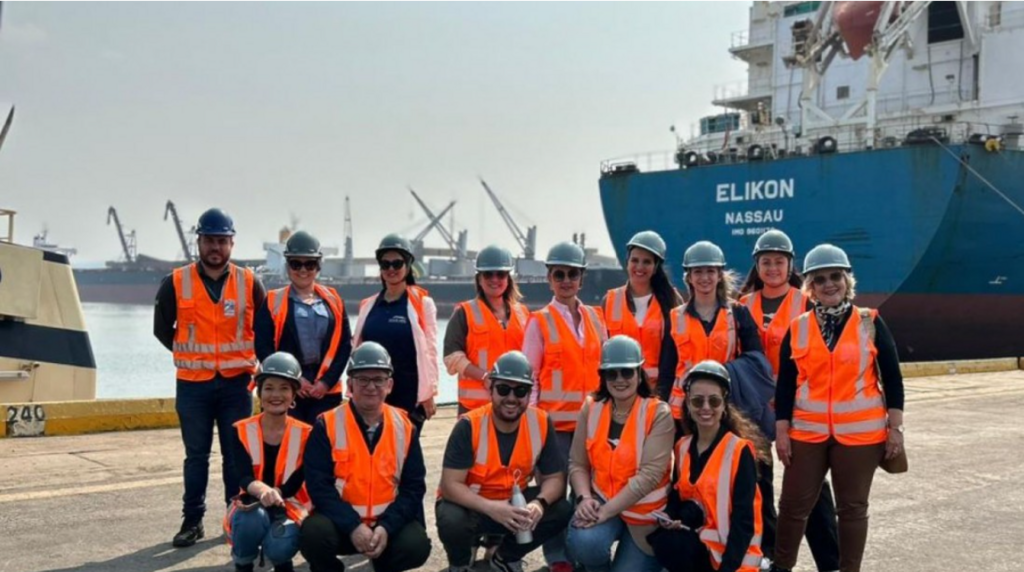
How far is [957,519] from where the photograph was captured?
5.97 m

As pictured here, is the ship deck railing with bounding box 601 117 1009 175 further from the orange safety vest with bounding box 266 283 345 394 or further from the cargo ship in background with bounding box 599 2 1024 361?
the orange safety vest with bounding box 266 283 345 394

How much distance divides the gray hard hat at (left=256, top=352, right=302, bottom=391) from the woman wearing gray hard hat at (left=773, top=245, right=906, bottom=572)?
87.2 inches

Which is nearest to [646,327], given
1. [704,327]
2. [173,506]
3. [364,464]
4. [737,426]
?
[704,327]

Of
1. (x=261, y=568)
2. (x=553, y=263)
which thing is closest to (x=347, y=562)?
(x=261, y=568)

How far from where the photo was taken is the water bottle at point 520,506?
4.33 metres

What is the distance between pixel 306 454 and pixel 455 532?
74 cm

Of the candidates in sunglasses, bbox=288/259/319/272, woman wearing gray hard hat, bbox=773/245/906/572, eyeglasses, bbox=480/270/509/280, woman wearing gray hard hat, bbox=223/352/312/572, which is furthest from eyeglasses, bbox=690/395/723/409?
sunglasses, bbox=288/259/319/272

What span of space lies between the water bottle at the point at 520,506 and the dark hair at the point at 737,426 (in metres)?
0.80

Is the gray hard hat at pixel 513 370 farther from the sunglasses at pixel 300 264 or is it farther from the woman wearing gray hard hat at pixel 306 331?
the sunglasses at pixel 300 264

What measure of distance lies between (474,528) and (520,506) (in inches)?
9.3

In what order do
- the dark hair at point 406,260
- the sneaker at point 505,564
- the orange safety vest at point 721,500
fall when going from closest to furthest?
the orange safety vest at point 721,500 → the sneaker at point 505,564 → the dark hair at point 406,260

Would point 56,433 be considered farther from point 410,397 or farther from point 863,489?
point 863,489

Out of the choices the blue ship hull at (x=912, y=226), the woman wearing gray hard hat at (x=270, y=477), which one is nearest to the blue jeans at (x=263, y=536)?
the woman wearing gray hard hat at (x=270, y=477)

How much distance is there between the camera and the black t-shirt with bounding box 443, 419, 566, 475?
4.41m
